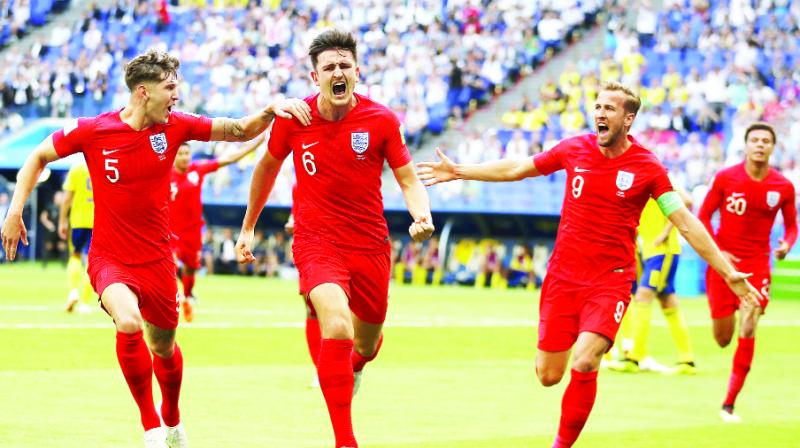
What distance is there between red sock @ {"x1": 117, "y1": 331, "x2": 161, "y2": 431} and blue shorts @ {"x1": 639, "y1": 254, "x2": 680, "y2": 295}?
8.11m

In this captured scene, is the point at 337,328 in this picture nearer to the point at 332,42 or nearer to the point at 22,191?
the point at 332,42

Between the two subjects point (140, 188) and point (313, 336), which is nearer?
point (140, 188)

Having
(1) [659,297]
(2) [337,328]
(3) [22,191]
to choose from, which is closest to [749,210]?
(1) [659,297]

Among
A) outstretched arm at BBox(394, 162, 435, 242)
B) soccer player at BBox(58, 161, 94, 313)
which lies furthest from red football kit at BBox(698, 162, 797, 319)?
soccer player at BBox(58, 161, 94, 313)

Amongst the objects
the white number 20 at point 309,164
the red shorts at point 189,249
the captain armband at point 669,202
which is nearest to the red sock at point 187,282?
the red shorts at point 189,249

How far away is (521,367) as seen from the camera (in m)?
15.4

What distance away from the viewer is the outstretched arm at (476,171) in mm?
9445

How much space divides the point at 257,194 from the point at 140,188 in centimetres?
85

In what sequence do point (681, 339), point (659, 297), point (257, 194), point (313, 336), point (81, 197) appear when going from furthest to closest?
1. point (81, 197)
2. point (659, 297)
3. point (681, 339)
4. point (313, 336)
5. point (257, 194)

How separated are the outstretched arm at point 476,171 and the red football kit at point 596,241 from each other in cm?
39

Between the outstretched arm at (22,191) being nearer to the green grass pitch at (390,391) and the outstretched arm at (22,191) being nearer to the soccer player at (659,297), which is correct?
the green grass pitch at (390,391)

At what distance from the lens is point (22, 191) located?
884 centimetres

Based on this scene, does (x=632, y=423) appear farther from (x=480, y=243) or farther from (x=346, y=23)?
(x=346, y=23)

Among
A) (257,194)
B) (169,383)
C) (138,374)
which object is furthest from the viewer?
(257,194)
